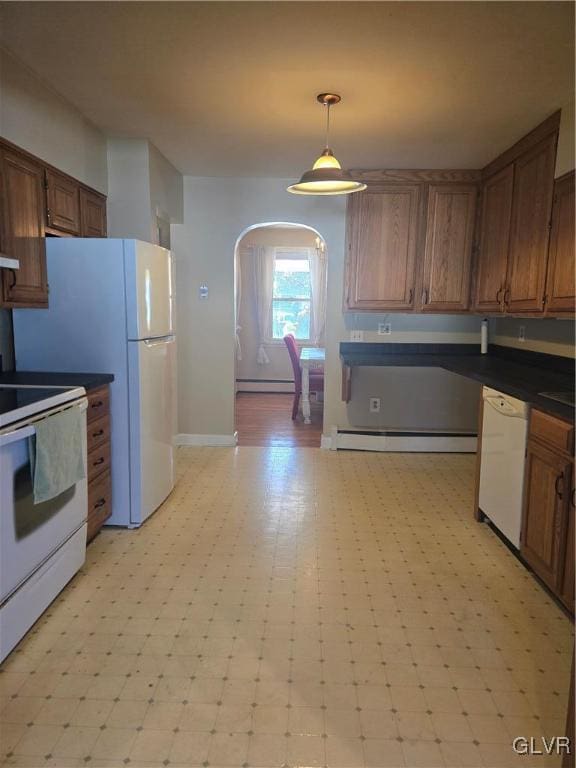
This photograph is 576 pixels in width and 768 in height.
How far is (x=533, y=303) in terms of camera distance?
2.94 metres

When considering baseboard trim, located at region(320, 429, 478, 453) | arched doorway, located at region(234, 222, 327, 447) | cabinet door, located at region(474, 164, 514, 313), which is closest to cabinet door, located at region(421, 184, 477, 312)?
cabinet door, located at region(474, 164, 514, 313)

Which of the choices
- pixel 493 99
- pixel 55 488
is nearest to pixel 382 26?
pixel 493 99

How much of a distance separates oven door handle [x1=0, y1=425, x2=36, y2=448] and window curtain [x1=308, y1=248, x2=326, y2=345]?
5.67 m

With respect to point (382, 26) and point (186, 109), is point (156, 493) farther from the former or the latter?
point (382, 26)

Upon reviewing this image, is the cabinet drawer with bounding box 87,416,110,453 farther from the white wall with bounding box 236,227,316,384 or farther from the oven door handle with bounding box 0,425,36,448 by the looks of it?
the white wall with bounding box 236,227,316,384

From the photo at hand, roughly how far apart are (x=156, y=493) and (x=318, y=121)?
2435 mm

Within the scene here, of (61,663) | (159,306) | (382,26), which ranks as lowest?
(61,663)

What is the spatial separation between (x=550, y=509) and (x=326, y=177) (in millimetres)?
1866

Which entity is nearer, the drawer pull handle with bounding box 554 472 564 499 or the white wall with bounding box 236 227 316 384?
the drawer pull handle with bounding box 554 472 564 499

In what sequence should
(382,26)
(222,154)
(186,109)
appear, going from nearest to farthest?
(382,26)
(186,109)
(222,154)

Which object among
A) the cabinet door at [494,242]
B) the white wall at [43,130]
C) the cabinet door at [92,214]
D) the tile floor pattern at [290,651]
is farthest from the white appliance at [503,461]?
the white wall at [43,130]

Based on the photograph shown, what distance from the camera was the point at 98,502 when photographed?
105 inches

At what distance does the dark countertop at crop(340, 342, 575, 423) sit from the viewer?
2443 millimetres

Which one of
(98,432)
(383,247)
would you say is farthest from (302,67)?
(98,432)
